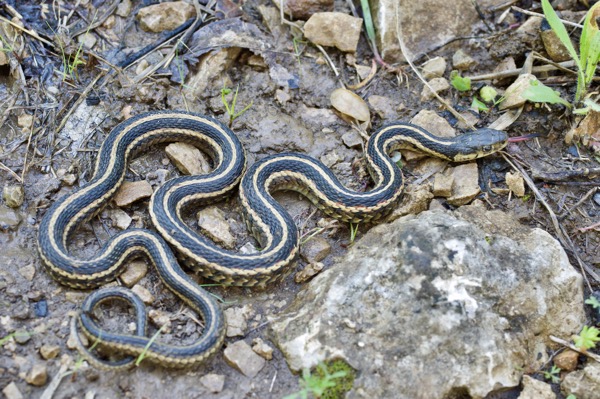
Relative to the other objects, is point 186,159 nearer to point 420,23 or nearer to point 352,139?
point 352,139

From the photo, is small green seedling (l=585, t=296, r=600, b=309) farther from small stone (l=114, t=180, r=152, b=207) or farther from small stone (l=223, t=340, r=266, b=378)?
small stone (l=114, t=180, r=152, b=207)

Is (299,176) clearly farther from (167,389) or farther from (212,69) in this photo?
(167,389)

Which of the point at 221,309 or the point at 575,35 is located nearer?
the point at 221,309

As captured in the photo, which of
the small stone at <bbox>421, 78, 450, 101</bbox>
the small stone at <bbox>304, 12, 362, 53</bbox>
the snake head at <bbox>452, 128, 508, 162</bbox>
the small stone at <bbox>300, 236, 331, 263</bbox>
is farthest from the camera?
the small stone at <bbox>304, 12, 362, 53</bbox>

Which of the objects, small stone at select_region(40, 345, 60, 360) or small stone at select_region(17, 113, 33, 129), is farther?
small stone at select_region(17, 113, 33, 129)

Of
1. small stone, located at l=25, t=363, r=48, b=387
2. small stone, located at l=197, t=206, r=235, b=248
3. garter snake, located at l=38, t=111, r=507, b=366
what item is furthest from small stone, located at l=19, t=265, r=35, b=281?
small stone, located at l=197, t=206, r=235, b=248

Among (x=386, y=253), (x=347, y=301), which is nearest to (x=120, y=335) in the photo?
(x=347, y=301)

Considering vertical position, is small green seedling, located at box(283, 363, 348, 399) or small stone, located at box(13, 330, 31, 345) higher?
small stone, located at box(13, 330, 31, 345)
